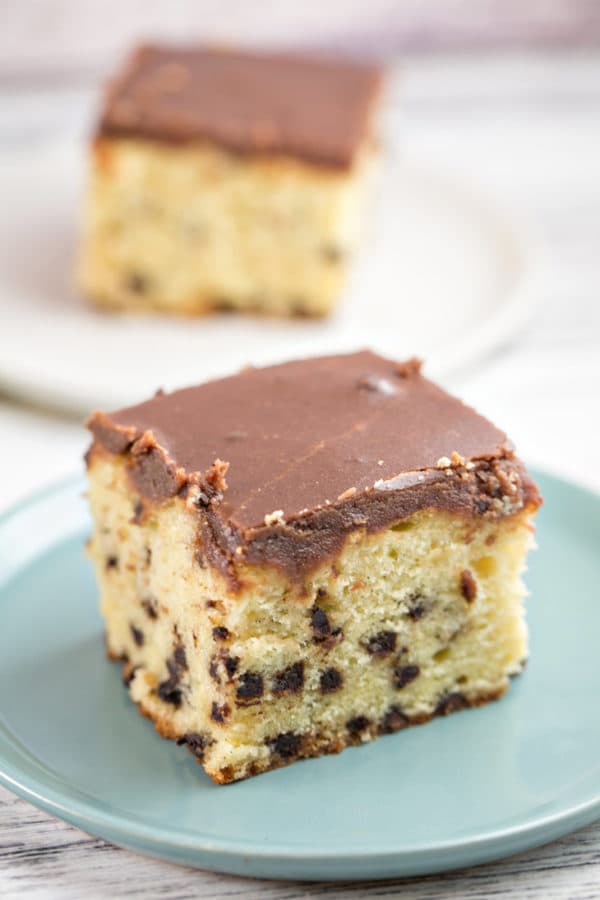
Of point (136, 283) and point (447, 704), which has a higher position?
point (136, 283)

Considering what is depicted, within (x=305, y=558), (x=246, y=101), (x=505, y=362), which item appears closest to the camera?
(x=305, y=558)

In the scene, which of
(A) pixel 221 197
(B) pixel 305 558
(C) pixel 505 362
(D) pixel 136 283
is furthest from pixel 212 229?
(B) pixel 305 558

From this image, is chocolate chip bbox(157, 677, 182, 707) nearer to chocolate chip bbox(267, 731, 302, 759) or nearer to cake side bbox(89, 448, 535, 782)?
cake side bbox(89, 448, 535, 782)

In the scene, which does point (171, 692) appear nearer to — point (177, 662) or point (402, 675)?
point (177, 662)

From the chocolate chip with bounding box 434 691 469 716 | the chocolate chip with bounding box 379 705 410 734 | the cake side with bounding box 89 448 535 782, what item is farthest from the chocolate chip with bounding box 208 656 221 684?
the chocolate chip with bounding box 434 691 469 716

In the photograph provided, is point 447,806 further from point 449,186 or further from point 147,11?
point 147,11

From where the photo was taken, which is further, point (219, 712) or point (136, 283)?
point (136, 283)

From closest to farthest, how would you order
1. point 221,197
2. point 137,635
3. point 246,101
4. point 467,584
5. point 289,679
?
point 289,679, point 467,584, point 137,635, point 221,197, point 246,101
